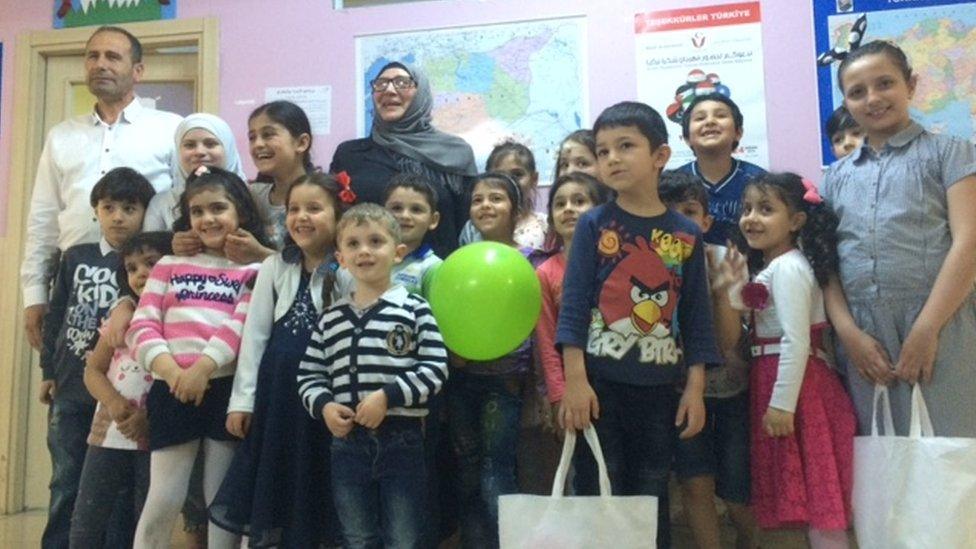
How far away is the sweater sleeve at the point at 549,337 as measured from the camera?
5.71 ft

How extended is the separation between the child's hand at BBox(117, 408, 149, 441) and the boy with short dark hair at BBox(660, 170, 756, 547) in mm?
1421

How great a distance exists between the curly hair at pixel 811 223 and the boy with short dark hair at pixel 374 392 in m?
0.96

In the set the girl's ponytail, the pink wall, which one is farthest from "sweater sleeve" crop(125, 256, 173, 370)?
the girl's ponytail

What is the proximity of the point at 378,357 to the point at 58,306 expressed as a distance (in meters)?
1.28

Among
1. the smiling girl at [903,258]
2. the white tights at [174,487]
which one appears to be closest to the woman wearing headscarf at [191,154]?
the white tights at [174,487]

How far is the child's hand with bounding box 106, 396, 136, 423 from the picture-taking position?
75.8 inches

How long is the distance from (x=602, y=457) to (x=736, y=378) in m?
0.54

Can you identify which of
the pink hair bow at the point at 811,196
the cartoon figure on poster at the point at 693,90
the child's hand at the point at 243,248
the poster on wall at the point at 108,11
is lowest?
the child's hand at the point at 243,248

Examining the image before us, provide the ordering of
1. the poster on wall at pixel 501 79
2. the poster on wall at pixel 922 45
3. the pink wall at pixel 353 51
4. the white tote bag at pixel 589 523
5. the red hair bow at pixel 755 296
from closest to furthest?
the white tote bag at pixel 589 523 < the red hair bow at pixel 755 296 < the poster on wall at pixel 922 45 < the pink wall at pixel 353 51 < the poster on wall at pixel 501 79

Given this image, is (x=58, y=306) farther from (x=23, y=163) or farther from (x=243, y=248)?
(x=23, y=163)

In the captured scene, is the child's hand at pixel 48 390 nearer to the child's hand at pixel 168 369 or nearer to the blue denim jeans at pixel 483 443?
the child's hand at pixel 168 369

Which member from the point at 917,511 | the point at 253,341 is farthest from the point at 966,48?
the point at 253,341

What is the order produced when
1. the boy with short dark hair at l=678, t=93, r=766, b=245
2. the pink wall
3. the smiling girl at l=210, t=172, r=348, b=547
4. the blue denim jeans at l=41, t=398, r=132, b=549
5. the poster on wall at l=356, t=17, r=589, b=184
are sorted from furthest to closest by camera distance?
1. the poster on wall at l=356, t=17, r=589, b=184
2. the pink wall
3. the blue denim jeans at l=41, t=398, r=132, b=549
4. the boy with short dark hair at l=678, t=93, r=766, b=245
5. the smiling girl at l=210, t=172, r=348, b=547

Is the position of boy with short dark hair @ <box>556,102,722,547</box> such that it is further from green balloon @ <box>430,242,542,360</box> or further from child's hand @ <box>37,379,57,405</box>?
child's hand @ <box>37,379,57,405</box>
